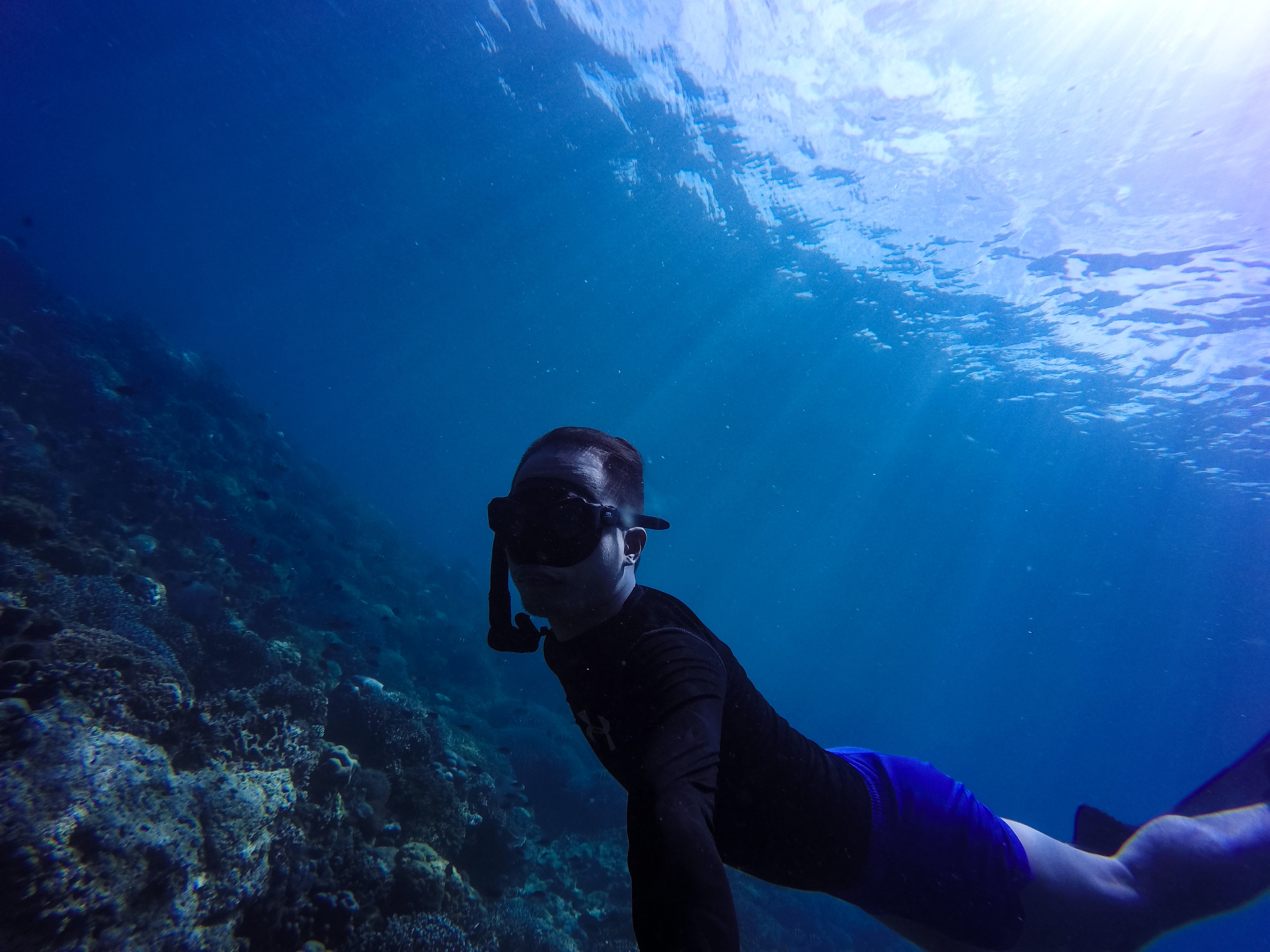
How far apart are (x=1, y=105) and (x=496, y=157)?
4022cm

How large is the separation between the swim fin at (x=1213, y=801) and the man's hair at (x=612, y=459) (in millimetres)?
2409

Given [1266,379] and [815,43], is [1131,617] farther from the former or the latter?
[815,43]

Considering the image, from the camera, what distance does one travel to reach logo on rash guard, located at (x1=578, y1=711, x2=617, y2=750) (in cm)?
173

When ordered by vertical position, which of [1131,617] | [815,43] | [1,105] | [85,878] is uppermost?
[1131,617]

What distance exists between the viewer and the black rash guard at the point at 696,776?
38.8 inches

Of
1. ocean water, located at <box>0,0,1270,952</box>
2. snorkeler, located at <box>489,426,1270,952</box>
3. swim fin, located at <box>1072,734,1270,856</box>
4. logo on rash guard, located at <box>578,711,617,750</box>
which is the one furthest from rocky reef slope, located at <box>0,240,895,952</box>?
ocean water, located at <box>0,0,1270,952</box>

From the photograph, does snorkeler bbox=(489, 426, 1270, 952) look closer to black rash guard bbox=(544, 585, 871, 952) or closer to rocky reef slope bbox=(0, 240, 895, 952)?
black rash guard bbox=(544, 585, 871, 952)

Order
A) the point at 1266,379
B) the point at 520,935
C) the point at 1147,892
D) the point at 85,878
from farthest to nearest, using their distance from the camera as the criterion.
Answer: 1. the point at 1266,379
2. the point at 520,935
3. the point at 85,878
4. the point at 1147,892

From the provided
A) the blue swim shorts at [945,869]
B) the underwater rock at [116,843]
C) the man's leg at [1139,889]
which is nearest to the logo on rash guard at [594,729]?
the blue swim shorts at [945,869]

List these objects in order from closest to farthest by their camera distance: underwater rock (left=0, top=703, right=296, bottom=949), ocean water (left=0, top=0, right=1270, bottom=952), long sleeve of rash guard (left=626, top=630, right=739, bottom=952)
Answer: long sleeve of rash guard (left=626, top=630, right=739, bottom=952)
underwater rock (left=0, top=703, right=296, bottom=949)
ocean water (left=0, top=0, right=1270, bottom=952)

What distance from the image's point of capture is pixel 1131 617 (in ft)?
183

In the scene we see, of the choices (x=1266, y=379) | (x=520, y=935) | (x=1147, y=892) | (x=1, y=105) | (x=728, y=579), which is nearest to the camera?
(x=1147, y=892)

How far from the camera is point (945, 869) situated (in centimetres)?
198

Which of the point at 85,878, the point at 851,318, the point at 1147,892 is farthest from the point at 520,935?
the point at 851,318
